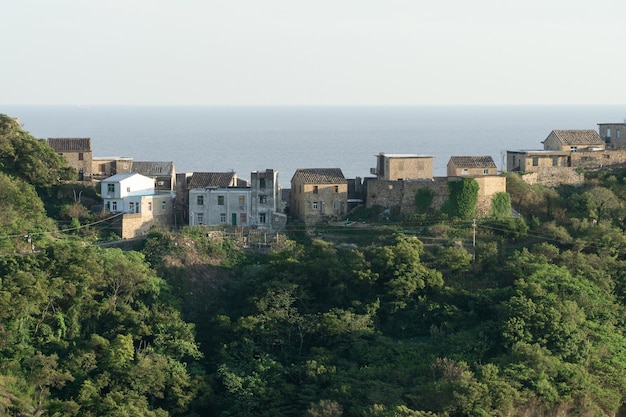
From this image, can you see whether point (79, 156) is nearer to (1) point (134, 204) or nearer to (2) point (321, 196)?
(1) point (134, 204)

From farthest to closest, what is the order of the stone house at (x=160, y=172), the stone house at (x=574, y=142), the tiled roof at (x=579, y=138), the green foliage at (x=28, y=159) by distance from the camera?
the tiled roof at (x=579, y=138), the stone house at (x=574, y=142), the stone house at (x=160, y=172), the green foliage at (x=28, y=159)

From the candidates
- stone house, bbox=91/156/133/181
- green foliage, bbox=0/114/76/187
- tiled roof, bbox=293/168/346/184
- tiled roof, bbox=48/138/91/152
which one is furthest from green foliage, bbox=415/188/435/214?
tiled roof, bbox=48/138/91/152

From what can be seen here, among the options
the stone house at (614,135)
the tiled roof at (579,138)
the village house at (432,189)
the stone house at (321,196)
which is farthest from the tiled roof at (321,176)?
the stone house at (614,135)

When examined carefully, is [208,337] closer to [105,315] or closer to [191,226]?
[105,315]

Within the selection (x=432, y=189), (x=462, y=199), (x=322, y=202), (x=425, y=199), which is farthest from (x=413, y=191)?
(x=322, y=202)

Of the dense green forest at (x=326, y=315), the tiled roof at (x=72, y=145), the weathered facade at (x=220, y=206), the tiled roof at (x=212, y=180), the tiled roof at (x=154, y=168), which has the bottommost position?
the dense green forest at (x=326, y=315)

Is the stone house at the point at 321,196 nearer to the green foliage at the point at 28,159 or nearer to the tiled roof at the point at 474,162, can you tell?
the tiled roof at the point at 474,162

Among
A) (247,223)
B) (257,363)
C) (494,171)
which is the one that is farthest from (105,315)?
(494,171)
